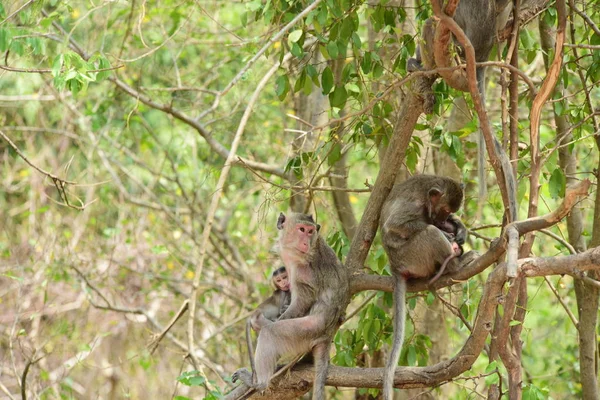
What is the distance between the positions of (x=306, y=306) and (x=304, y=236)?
48 cm

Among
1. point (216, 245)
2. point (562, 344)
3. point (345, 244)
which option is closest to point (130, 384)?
point (216, 245)

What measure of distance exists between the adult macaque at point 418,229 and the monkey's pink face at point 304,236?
48 cm

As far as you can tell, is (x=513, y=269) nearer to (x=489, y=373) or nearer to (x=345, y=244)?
(x=489, y=373)

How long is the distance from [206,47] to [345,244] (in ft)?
18.4

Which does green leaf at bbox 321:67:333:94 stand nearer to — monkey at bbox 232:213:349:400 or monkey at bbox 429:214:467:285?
monkey at bbox 232:213:349:400

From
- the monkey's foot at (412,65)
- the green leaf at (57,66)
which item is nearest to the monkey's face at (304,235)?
the monkey's foot at (412,65)

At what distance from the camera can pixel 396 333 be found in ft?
16.4

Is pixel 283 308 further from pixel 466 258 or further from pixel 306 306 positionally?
Result: pixel 466 258

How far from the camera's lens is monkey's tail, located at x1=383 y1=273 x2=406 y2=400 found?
4.64 metres

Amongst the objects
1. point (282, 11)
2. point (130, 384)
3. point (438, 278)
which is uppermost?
point (282, 11)

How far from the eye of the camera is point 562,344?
11.0 meters

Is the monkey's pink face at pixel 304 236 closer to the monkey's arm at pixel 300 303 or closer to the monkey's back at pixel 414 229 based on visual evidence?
the monkey's arm at pixel 300 303

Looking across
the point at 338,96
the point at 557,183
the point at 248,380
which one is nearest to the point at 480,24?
the point at 338,96

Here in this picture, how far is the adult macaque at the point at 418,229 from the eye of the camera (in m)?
5.21
